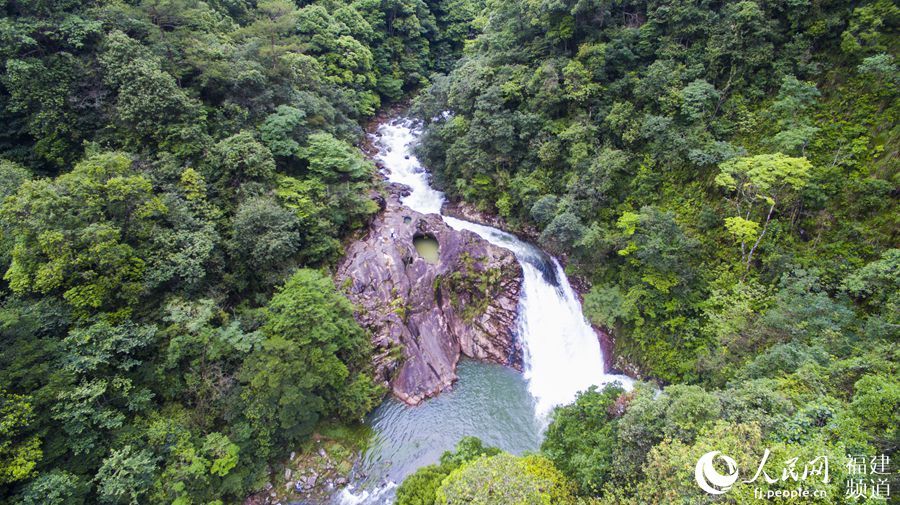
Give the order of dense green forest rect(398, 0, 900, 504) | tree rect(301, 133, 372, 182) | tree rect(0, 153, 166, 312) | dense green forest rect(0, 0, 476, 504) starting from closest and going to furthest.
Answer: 1. dense green forest rect(398, 0, 900, 504)
2. dense green forest rect(0, 0, 476, 504)
3. tree rect(0, 153, 166, 312)
4. tree rect(301, 133, 372, 182)

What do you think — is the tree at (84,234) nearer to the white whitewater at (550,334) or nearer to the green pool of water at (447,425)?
the green pool of water at (447,425)

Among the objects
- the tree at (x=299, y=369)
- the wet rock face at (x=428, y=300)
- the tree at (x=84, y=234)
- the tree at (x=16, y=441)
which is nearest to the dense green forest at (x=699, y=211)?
the wet rock face at (x=428, y=300)

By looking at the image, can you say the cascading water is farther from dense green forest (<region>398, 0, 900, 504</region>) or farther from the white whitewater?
dense green forest (<region>398, 0, 900, 504</region>)

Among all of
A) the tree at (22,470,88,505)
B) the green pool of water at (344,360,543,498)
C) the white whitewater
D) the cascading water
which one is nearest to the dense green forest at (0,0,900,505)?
the tree at (22,470,88,505)

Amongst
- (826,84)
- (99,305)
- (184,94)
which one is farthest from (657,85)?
(99,305)

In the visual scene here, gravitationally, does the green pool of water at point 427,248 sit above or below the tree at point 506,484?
below

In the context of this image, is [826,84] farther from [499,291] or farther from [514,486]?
[514,486]
